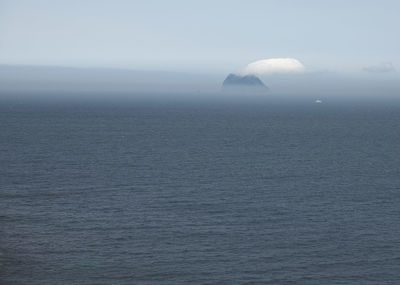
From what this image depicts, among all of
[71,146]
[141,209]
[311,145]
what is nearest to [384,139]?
[311,145]

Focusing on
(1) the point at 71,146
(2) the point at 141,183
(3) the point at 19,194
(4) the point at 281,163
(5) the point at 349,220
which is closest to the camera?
(5) the point at 349,220

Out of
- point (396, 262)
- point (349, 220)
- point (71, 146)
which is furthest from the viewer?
point (71, 146)

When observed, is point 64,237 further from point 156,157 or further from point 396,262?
point 156,157

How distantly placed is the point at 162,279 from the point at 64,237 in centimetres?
1715

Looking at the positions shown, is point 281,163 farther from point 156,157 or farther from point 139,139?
point 139,139

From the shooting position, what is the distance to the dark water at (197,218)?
60031 millimetres

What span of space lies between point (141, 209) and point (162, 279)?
25735 millimetres

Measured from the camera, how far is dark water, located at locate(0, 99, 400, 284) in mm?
60031

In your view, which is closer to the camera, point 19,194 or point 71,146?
point 19,194

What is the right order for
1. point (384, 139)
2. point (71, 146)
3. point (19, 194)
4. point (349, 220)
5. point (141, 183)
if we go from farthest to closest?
point (384, 139) → point (71, 146) → point (141, 183) → point (19, 194) → point (349, 220)

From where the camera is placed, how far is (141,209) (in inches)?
3258

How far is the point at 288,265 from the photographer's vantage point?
61.2m

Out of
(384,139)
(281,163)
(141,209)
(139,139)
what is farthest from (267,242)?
(384,139)

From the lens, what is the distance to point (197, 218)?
7781 centimetres
